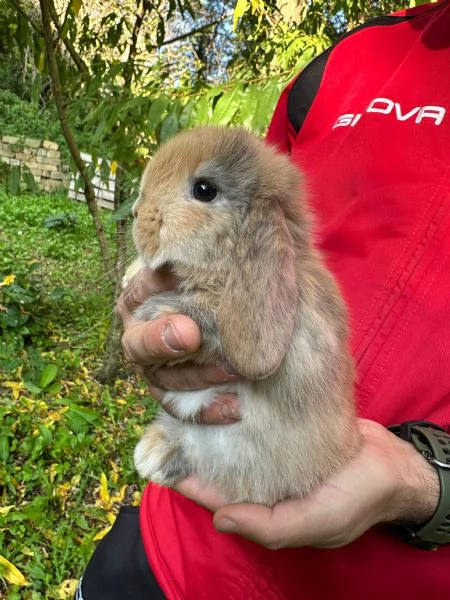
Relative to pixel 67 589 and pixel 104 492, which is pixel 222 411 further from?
pixel 104 492

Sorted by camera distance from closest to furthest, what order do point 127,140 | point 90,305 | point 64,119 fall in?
point 127,140 → point 64,119 → point 90,305

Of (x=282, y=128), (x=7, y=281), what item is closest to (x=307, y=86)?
(x=282, y=128)

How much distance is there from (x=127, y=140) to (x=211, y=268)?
1.81 m

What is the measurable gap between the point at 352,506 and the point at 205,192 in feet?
2.42

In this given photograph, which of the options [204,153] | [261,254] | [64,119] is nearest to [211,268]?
[261,254]

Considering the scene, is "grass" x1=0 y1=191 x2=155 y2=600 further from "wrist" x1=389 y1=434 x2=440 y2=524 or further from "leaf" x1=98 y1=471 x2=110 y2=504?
"wrist" x1=389 y1=434 x2=440 y2=524

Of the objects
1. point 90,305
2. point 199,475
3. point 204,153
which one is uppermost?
point 204,153

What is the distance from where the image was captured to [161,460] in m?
1.34

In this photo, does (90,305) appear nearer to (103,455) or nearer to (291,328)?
(103,455)

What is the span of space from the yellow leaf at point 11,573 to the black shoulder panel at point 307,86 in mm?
2360

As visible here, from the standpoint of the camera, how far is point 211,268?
1099 mm

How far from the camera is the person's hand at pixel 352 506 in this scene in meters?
1.10

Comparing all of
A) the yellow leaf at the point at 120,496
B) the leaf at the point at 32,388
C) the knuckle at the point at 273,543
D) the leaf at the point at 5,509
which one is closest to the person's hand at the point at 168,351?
the knuckle at the point at 273,543

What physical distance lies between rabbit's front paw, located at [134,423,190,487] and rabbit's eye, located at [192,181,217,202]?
639 millimetres
